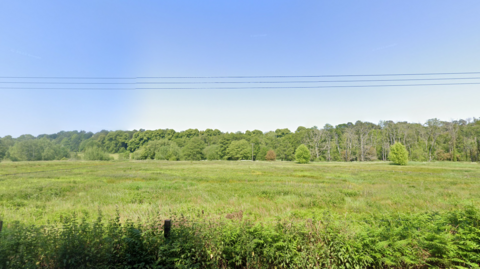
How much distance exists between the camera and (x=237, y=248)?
4859mm

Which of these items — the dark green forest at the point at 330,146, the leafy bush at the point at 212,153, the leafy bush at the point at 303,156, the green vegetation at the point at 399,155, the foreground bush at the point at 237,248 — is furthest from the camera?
the leafy bush at the point at 212,153

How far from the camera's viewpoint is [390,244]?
5.11m

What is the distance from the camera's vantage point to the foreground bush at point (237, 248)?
14.1ft

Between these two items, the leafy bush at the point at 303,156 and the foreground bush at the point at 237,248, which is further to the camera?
the leafy bush at the point at 303,156

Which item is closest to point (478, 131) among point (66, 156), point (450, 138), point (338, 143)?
point (450, 138)

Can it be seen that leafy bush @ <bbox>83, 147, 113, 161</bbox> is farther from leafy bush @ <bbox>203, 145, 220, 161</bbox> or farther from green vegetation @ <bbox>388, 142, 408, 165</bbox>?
green vegetation @ <bbox>388, 142, 408, 165</bbox>

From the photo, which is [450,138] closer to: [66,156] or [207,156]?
[207,156]

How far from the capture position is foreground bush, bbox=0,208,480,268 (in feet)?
14.1

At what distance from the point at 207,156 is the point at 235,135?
27666 mm

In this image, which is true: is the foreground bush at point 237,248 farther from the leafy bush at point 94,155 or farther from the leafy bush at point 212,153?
the leafy bush at point 212,153

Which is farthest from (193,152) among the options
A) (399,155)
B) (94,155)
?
(399,155)

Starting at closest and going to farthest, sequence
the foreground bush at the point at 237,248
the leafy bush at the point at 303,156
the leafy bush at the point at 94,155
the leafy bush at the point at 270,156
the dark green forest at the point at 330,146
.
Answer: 1. the foreground bush at the point at 237,248
2. the leafy bush at the point at 303,156
3. the dark green forest at the point at 330,146
4. the leafy bush at the point at 94,155
5. the leafy bush at the point at 270,156

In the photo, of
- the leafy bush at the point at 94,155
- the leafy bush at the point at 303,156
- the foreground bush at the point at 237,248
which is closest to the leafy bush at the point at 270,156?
the leafy bush at the point at 303,156

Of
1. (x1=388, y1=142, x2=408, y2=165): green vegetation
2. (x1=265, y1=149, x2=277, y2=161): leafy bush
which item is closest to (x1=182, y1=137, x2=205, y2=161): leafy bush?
(x1=265, y1=149, x2=277, y2=161): leafy bush
